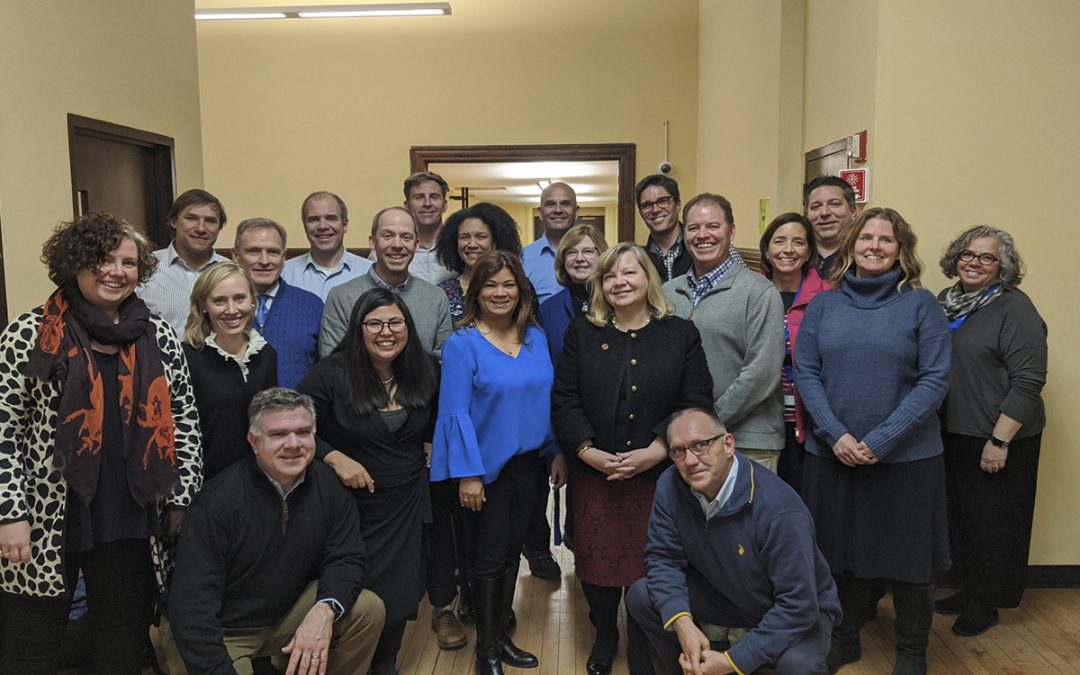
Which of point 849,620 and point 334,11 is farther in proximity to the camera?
point 334,11

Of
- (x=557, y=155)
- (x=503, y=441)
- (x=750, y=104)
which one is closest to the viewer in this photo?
(x=503, y=441)

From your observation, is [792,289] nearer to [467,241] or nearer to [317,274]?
[467,241]

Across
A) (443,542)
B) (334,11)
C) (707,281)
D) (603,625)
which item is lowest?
(603,625)

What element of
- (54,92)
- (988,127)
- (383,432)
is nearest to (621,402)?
(383,432)

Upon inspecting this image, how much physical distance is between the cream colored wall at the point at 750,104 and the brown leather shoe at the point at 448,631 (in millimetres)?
2871

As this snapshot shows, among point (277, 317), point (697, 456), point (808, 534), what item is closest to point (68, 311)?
point (277, 317)

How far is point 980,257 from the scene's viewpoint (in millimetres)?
2967

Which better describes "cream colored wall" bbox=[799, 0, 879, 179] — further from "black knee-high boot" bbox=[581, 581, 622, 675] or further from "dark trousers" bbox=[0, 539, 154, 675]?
"dark trousers" bbox=[0, 539, 154, 675]

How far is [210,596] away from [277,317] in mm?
1075

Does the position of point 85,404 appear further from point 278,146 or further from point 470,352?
point 278,146

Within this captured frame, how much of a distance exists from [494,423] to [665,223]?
1.33m

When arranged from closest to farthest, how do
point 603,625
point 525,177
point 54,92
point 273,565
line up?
1. point 273,565
2. point 603,625
3. point 54,92
4. point 525,177

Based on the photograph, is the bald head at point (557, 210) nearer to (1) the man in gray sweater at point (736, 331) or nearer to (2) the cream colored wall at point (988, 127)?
(1) the man in gray sweater at point (736, 331)

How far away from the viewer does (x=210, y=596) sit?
2.23m
